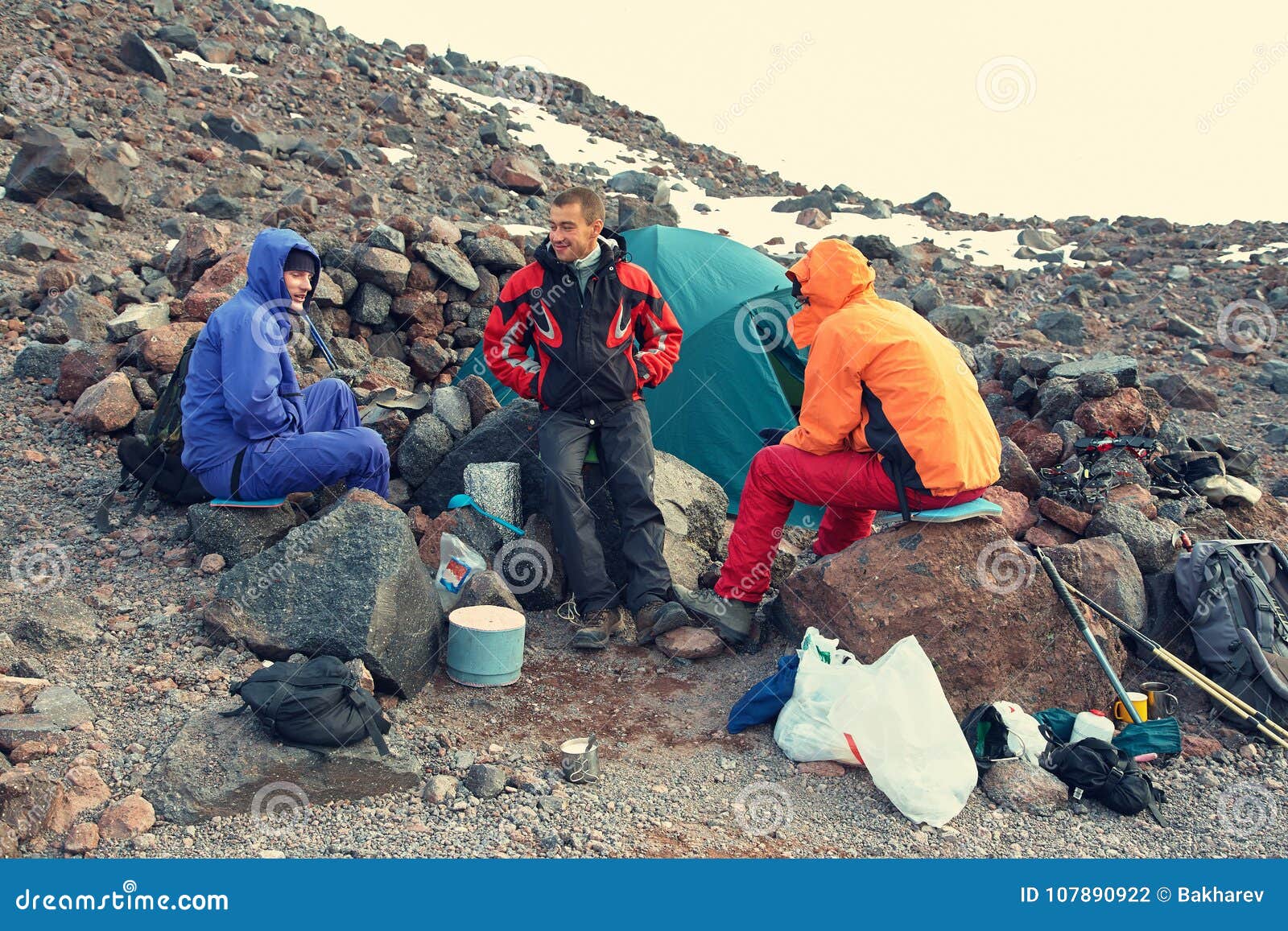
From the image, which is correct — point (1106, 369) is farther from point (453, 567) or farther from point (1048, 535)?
point (453, 567)

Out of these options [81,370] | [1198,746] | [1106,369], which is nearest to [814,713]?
[1198,746]

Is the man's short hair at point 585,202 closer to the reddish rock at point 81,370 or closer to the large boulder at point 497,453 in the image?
the large boulder at point 497,453

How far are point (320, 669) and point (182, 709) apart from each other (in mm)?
737

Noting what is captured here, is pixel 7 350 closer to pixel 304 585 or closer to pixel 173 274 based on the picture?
pixel 173 274

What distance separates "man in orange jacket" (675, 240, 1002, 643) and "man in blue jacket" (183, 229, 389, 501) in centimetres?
234

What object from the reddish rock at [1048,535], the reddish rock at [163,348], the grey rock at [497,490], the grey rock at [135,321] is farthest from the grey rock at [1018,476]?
the grey rock at [135,321]

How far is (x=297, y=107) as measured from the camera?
1923cm

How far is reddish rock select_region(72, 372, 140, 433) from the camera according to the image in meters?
6.77

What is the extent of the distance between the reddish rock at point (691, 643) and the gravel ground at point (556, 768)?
7 centimetres

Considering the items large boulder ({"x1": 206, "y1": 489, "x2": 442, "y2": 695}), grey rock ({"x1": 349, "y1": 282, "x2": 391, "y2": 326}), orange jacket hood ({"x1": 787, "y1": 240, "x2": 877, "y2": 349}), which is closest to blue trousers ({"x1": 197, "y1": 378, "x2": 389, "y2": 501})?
large boulder ({"x1": 206, "y1": 489, "x2": 442, "y2": 695})

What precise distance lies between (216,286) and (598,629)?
4.74 m

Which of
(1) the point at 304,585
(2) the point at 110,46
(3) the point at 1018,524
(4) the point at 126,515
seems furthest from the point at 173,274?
(2) the point at 110,46

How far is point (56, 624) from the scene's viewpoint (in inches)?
186

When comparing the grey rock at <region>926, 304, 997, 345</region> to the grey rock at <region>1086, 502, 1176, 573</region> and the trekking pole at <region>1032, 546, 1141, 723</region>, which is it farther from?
the trekking pole at <region>1032, 546, 1141, 723</region>
